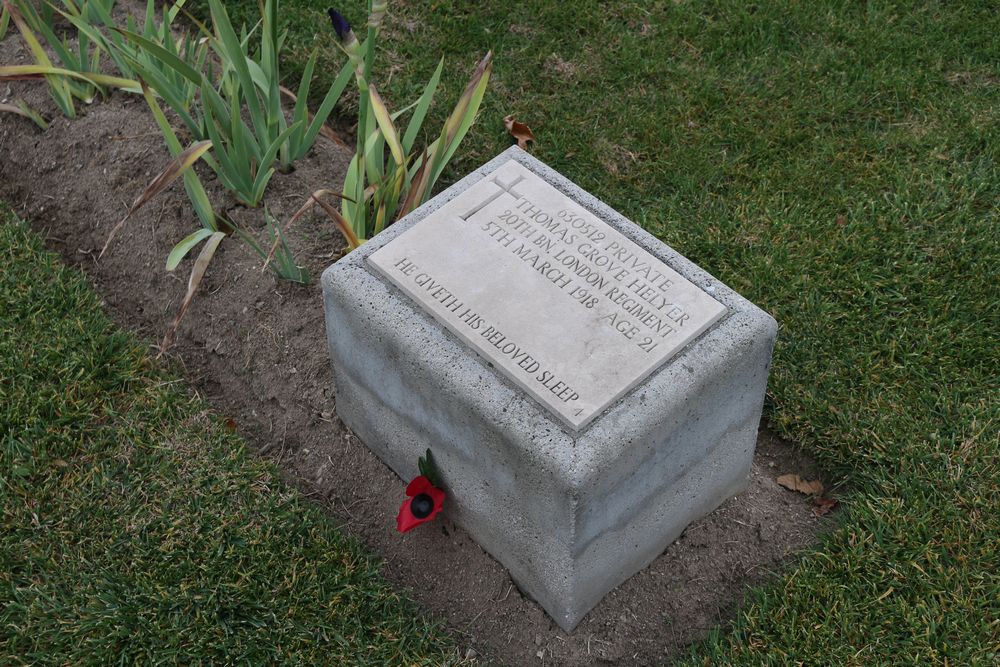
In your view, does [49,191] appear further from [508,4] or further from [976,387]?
[976,387]

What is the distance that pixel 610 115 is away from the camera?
3582 mm

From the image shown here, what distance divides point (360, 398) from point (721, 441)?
3.05 ft

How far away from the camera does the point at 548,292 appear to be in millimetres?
2277

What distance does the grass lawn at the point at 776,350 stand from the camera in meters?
2.36

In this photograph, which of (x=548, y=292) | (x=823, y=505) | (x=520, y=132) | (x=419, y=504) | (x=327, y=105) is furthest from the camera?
(x=520, y=132)

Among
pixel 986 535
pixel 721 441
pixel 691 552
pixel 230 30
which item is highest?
pixel 230 30

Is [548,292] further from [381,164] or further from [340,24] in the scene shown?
[381,164]

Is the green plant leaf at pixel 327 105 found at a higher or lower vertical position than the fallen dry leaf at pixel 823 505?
higher

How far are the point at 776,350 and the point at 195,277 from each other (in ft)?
5.53

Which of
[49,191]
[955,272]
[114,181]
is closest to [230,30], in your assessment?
[114,181]

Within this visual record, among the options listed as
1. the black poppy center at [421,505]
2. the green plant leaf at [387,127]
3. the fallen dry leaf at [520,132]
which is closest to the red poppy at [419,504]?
the black poppy center at [421,505]

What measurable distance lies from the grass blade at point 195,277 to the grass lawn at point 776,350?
0.37 ft

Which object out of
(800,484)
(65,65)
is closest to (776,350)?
(800,484)

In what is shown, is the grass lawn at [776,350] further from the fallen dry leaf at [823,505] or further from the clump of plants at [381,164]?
the clump of plants at [381,164]
